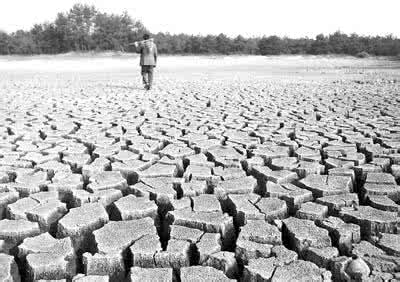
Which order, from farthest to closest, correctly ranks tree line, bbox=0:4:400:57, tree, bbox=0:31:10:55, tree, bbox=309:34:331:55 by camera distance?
1. tree, bbox=0:31:10:55
2. tree line, bbox=0:4:400:57
3. tree, bbox=309:34:331:55

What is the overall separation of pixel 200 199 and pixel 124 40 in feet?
133

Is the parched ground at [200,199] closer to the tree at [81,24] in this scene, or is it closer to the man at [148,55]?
the man at [148,55]

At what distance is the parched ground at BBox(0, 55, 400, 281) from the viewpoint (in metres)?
1.78

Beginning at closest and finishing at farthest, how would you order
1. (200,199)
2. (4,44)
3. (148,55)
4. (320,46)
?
(200,199), (148,55), (320,46), (4,44)

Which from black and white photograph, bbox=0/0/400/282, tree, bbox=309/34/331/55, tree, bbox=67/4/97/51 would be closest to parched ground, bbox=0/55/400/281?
black and white photograph, bbox=0/0/400/282

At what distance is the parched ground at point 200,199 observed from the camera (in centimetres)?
178

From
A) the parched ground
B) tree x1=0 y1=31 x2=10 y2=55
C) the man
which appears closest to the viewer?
the parched ground

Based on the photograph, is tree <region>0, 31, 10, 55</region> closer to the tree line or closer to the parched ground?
the tree line

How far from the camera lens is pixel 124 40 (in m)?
40.9

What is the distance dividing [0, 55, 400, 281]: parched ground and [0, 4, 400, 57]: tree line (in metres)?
33.4

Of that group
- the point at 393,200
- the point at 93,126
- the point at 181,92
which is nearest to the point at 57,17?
the point at 181,92

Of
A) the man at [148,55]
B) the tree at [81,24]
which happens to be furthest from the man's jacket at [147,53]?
the tree at [81,24]

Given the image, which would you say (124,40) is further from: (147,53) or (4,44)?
(147,53)

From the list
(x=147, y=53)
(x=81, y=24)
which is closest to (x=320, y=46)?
(x=81, y=24)
